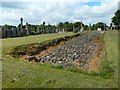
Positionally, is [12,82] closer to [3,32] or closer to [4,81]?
[4,81]

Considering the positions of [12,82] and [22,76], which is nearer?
[12,82]

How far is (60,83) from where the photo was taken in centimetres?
1125

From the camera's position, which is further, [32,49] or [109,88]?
[32,49]

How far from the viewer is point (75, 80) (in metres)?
12.1

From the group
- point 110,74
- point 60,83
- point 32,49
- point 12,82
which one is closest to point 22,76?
point 12,82

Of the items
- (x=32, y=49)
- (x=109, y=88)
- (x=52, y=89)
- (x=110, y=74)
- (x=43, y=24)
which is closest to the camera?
(x=52, y=89)

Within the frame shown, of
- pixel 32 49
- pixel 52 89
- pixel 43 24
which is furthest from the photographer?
pixel 43 24

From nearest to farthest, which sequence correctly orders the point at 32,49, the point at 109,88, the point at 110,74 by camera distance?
the point at 109,88 < the point at 110,74 < the point at 32,49

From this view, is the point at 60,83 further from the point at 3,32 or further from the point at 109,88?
the point at 3,32

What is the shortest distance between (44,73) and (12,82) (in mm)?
2098

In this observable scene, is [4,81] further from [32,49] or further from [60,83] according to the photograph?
[32,49]

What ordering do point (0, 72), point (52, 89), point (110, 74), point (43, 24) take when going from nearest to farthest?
point (52, 89) → point (0, 72) → point (110, 74) → point (43, 24)

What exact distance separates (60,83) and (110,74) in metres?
4.34

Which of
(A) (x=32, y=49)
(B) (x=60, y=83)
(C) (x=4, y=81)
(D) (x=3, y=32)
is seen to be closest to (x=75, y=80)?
(B) (x=60, y=83)
